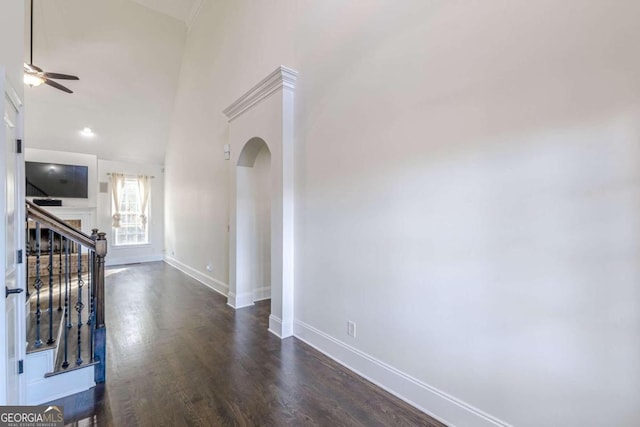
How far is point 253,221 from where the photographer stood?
165 inches

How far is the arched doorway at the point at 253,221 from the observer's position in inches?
160

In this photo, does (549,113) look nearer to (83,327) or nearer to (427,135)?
(427,135)

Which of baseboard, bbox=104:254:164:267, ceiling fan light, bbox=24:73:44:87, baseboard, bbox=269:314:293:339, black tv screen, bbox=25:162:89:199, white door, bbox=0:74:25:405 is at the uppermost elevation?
ceiling fan light, bbox=24:73:44:87

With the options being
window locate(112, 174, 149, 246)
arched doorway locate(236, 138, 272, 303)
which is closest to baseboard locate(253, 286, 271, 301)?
arched doorway locate(236, 138, 272, 303)

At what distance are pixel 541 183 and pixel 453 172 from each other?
47cm

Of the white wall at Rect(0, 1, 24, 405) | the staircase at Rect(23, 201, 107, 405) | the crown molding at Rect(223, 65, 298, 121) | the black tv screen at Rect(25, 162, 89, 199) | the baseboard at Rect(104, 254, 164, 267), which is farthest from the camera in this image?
the baseboard at Rect(104, 254, 164, 267)

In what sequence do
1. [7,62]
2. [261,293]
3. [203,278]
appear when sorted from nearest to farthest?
[7,62]
[261,293]
[203,278]

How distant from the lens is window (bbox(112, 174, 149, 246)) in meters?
7.09

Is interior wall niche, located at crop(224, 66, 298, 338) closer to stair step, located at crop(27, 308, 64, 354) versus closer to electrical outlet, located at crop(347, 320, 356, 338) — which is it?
electrical outlet, located at crop(347, 320, 356, 338)

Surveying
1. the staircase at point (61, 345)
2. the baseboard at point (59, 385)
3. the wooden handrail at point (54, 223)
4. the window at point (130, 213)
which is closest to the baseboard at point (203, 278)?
the window at point (130, 213)

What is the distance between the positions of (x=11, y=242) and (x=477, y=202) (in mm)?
2813

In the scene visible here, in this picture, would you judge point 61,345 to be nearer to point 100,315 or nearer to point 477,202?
point 100,315

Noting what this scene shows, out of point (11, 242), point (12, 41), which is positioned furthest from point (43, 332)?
point (12, 41)
